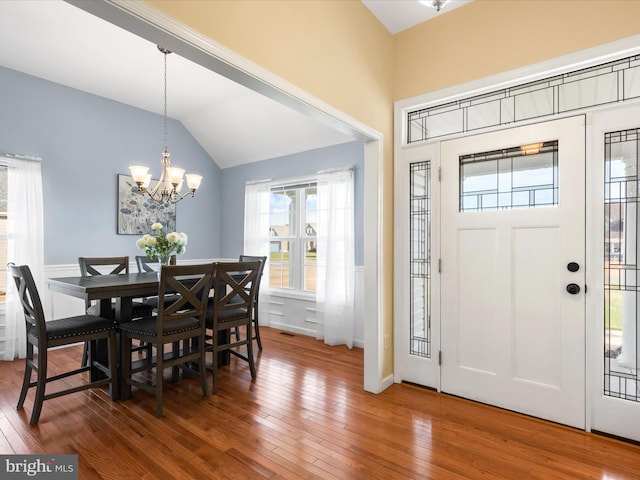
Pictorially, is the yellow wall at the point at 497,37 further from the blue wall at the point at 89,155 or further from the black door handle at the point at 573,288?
the black door handle at the point at 573,288

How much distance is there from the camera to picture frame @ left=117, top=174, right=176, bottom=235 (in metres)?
4.62

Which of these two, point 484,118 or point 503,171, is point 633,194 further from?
point 484,118

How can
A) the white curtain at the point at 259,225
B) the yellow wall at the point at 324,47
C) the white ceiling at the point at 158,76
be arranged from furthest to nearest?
the white curtain at the point at 259,225 → the white ceiling at the point at 158,76 → the yellow wall at the point at 324,47

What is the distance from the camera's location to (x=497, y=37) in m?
2.59

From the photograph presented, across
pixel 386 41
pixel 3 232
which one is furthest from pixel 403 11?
pixel 3 232

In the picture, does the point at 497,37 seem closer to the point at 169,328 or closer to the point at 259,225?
the point at 169,328

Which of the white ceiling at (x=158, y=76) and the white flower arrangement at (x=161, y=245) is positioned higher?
the white ceiling at (x=158, y=76)

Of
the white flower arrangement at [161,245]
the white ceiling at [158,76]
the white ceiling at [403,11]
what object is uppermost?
the white ceiling at [403,11]

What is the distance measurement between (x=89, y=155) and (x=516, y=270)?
4.83 m

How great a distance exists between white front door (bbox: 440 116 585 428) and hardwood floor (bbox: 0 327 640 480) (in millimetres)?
223

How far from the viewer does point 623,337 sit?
86.3 inches

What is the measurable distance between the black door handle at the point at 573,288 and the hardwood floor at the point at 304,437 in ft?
2.97

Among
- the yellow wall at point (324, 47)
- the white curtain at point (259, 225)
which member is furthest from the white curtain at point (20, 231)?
the yellow wall at point (324, 47)

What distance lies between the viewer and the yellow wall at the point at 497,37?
2225 millimetres
